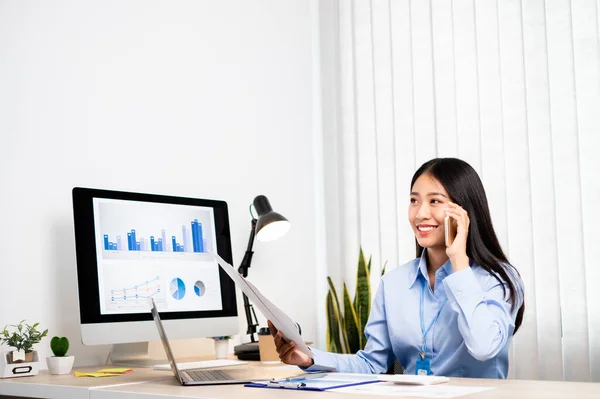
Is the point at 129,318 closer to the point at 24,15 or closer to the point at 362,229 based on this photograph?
the point at 24,15

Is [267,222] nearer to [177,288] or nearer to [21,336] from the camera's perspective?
[177,288]

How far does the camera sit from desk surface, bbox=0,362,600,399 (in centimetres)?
125

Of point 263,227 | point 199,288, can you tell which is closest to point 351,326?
point 263,227

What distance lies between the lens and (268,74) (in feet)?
10.6

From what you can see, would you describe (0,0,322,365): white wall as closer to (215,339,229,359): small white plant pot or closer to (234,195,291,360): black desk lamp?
(234,195,291,360): black desk lamp

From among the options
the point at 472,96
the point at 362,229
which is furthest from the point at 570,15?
the point at 362,229

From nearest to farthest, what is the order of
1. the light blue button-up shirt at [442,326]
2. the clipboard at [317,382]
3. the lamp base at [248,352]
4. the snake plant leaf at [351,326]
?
the clipboard at [317,382], the light blue button-up shirt at [442,326], the lamp base at [248,352], the snake plant leaf at [351,326]

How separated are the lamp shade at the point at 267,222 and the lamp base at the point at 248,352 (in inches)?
16.9

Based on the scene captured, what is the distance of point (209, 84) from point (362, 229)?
3.28 ft

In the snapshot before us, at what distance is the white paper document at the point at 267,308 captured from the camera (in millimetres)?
1472

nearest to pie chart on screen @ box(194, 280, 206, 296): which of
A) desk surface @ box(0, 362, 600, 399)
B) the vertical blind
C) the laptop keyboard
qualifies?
desk surface @ box(0, 362, 600, 399)

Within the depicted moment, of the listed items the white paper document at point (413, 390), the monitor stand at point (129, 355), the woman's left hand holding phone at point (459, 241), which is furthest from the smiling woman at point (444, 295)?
the monitor stand at point (129, 355)

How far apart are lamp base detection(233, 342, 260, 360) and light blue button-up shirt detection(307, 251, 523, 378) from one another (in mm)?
470

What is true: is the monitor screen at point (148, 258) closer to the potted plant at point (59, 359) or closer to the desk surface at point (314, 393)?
the potted plant at point (59, 359)
